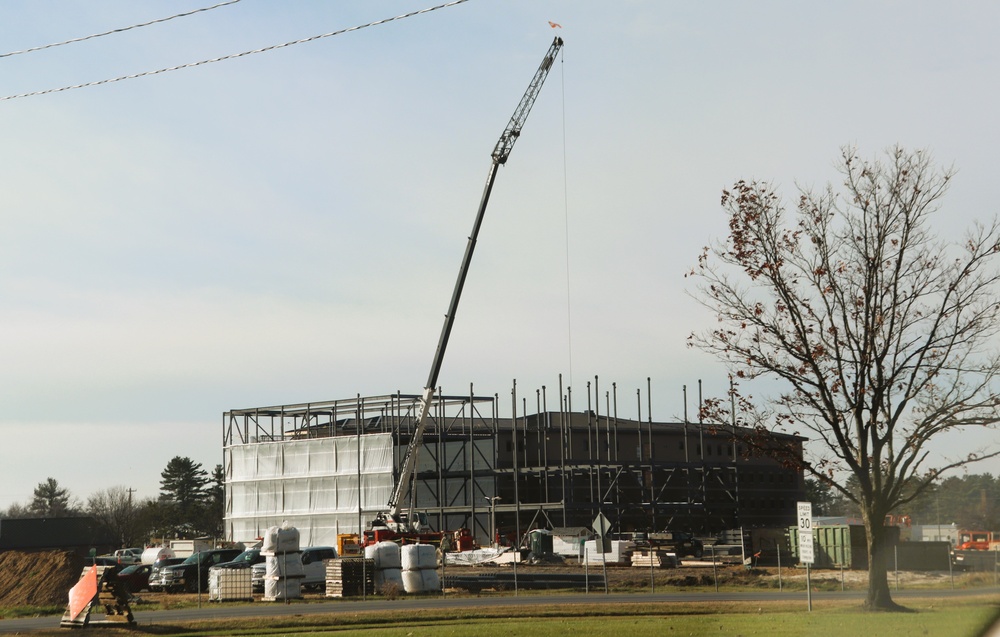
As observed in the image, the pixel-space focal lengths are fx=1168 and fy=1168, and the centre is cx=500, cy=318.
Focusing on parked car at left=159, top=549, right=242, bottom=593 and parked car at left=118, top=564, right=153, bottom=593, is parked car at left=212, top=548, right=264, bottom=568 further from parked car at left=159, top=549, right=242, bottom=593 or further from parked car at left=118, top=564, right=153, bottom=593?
parked car at left=118, top=564, right=153, bottom=593

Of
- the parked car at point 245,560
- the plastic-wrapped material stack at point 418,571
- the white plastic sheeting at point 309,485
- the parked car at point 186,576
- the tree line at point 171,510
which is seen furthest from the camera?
the tree line at point 171,510

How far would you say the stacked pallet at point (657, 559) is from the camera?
2149 inches

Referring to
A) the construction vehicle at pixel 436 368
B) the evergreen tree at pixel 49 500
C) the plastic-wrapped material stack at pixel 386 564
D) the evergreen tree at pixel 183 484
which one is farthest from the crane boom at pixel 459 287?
the evergreen tree at pixel 49 500

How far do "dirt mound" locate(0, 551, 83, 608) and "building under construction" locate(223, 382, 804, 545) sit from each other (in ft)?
91.3

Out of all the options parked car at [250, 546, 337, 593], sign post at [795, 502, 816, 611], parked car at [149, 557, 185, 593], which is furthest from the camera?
parked car at [149, 557, 185, 593]

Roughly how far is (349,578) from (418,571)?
231 cm

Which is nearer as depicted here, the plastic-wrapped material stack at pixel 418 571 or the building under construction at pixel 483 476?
the plastic-wrapped material stack at pixel 418 571

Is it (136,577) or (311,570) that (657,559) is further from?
(136,577)

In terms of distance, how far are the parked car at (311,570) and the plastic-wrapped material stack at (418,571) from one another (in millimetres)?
3590

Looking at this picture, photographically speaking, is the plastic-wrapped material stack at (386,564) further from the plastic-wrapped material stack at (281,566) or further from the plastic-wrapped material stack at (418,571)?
the plastic-wrapped material stack at (281,566)

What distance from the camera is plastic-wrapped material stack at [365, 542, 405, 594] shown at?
1550 inches

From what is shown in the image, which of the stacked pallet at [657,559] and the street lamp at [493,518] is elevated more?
the street lamp at [493,518]

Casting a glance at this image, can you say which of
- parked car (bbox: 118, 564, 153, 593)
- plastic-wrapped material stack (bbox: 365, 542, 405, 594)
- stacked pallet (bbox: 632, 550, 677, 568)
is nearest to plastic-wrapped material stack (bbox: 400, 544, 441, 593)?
plastic-wrapped material stack (bbox: 365, 542, 405, 594)

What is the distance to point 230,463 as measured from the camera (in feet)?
299
